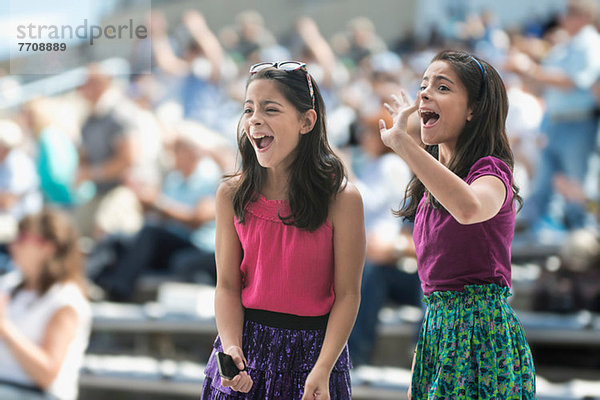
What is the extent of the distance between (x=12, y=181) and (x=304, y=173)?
4398mm

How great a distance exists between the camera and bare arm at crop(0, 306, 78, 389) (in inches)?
120

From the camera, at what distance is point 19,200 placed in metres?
5.52

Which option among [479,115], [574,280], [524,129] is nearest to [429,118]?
[479,115]

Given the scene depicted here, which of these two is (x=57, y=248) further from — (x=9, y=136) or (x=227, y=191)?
(x=9, y=136)

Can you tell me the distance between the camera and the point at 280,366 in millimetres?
1714

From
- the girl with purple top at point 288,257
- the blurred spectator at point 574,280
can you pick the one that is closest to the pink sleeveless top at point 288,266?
the girl with purple top at point 288,257

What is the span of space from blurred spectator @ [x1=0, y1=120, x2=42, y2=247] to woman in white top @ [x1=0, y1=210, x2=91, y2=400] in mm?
2177

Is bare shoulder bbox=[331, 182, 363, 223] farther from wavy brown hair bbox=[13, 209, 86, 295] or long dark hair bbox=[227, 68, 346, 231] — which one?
wavy brown hair bbox=[13, 209, 86, 295]

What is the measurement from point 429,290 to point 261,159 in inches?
19.5

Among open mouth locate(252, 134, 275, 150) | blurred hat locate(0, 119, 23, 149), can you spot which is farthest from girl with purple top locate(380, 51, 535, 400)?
blurred hat locate(0, 119, 23, 149)

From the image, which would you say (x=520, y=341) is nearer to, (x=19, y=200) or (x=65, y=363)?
(x=65, y=363)

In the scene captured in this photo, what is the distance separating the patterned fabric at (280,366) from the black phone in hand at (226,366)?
0.33 ft

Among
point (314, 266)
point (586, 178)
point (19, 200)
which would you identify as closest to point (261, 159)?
point (314, 266)

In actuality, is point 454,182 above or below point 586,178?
below
